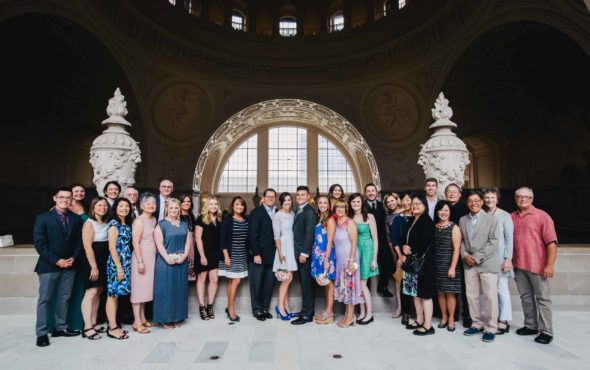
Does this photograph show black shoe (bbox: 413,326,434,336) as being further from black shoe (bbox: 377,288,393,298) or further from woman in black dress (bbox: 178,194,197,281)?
woman in black dress (bbox: 178,194,197,281)

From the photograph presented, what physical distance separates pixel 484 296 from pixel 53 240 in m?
5.59

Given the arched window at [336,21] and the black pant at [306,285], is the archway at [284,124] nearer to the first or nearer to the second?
the arched window at [336,21]

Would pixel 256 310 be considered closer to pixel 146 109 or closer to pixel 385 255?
pixel 385 255

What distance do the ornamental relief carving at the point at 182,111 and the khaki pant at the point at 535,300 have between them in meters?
14.5

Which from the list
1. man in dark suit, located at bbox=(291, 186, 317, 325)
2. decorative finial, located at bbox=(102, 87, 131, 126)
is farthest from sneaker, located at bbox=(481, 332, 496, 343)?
decorative finial, located at bbox=(102, 87, 131, 126)

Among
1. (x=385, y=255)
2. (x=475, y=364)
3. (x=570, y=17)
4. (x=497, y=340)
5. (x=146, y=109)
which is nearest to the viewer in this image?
(x=475, y=364)

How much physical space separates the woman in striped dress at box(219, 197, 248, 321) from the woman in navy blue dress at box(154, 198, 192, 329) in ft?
1.87

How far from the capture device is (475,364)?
11.7 ft

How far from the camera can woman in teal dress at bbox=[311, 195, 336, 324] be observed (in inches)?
189

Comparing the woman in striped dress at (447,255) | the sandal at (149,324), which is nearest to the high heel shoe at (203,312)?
the sandal at (149,324)

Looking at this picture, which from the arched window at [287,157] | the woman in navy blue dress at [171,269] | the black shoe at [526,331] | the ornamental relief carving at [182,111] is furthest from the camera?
the arched window at [287,157]

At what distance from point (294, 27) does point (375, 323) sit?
17.7m

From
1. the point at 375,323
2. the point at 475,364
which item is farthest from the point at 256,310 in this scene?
the point at 475,364

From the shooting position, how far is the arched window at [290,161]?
23578 mm
